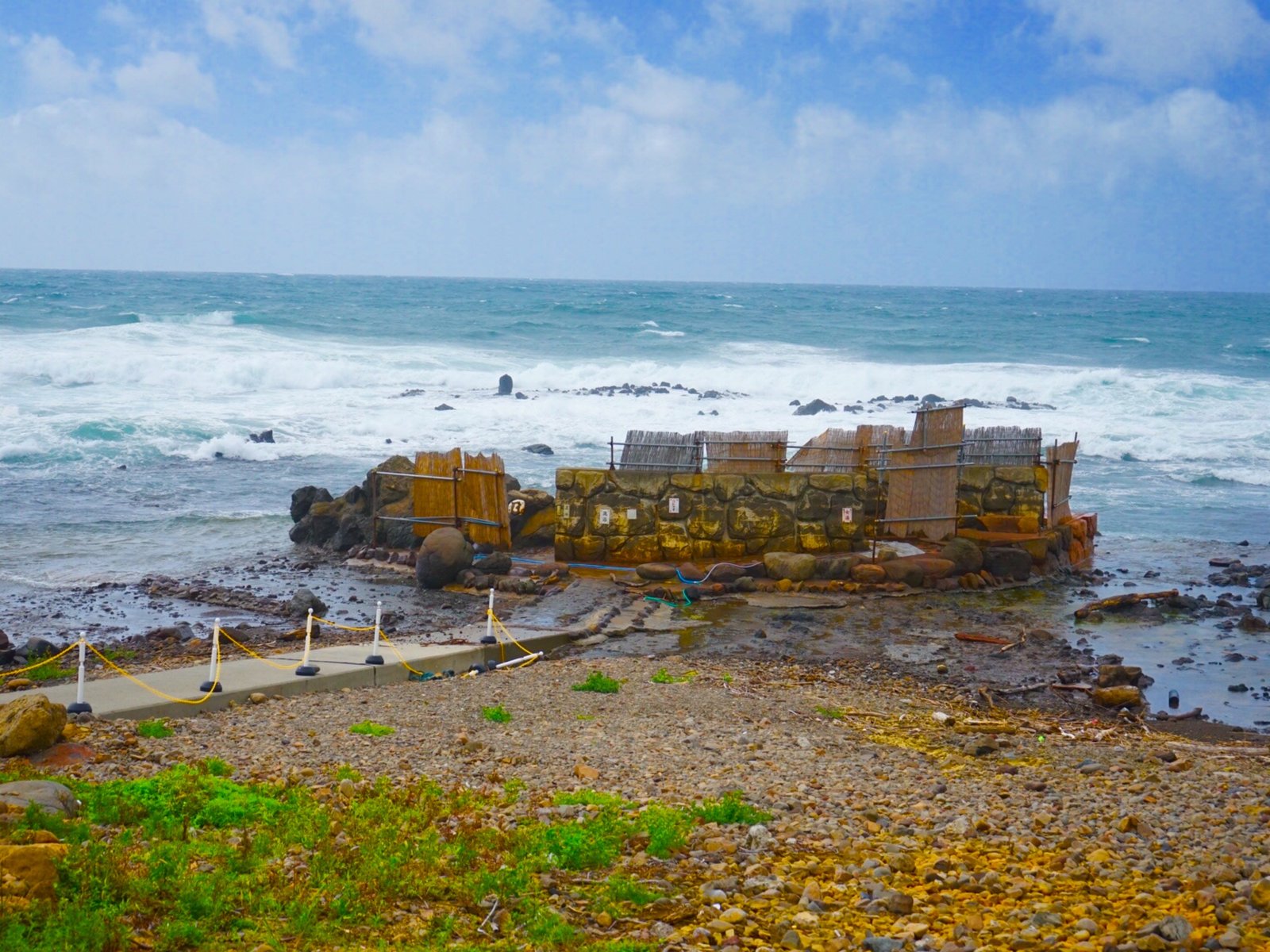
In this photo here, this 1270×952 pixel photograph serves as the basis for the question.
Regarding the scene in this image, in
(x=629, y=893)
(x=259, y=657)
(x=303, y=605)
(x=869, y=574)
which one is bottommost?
(x=303, y=605)

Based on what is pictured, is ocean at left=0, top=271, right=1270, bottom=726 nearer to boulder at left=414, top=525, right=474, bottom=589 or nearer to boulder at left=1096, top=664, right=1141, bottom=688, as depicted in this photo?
boulder at left=414, top=525, right=474, bottom=589

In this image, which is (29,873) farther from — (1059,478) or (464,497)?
Answer: (1059,478)

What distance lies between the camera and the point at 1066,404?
152ft

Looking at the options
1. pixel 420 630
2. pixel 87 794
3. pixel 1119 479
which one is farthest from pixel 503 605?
pixel 1119 479

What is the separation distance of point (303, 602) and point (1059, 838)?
1134 cm

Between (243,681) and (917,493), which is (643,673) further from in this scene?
(917,493)

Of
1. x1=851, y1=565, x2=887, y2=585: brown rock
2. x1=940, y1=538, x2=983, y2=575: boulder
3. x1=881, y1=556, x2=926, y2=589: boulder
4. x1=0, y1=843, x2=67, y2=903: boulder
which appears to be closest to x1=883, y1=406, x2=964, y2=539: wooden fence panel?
x1=940, y1=538, x2=983, y2=575: boulder

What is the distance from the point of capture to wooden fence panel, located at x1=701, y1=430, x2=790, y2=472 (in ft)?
61.1

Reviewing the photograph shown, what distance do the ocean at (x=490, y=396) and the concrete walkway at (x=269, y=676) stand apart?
21.5 ft

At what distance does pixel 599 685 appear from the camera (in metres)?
11.4

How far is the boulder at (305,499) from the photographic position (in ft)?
70.4

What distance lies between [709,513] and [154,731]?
983 cm

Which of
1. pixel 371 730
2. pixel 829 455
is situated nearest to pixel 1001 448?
pixel 829 455

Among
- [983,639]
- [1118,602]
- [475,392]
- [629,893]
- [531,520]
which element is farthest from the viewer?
[475,392]
